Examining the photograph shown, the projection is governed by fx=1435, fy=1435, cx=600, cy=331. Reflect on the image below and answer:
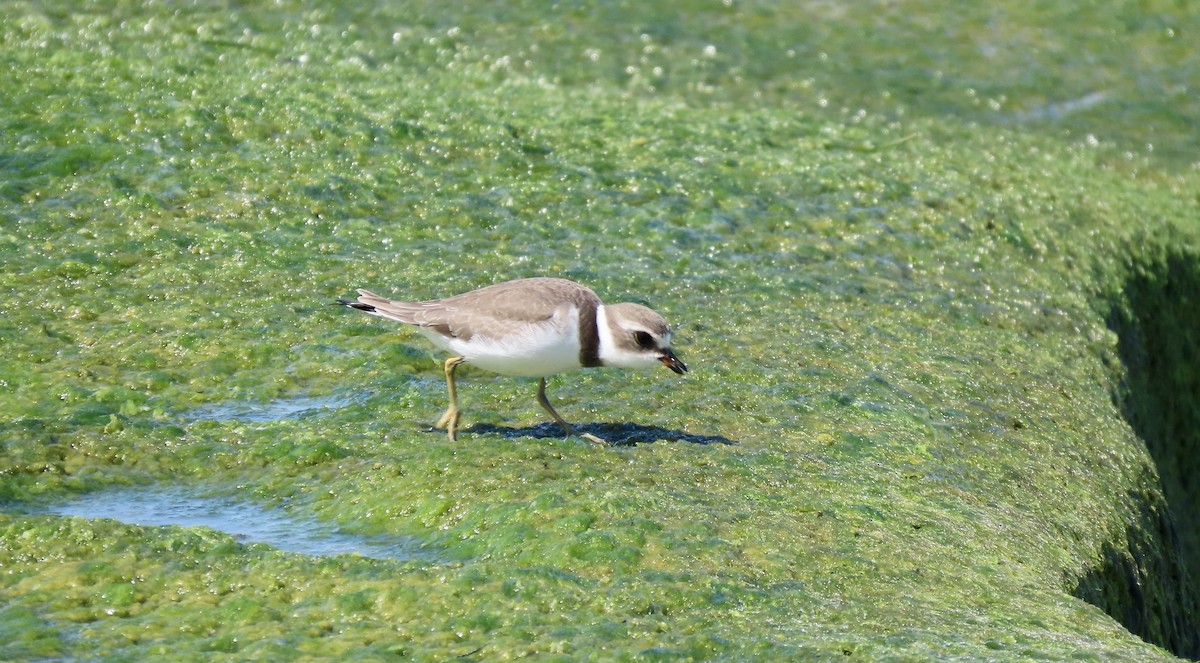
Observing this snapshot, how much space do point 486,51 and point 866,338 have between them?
6579mm

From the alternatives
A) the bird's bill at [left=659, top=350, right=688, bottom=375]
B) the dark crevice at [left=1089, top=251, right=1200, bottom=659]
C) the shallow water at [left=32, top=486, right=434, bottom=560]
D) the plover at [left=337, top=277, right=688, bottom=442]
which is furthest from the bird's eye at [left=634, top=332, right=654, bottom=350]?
the dark crevice at [left=1089, top=251, right=1200, bottom=659]

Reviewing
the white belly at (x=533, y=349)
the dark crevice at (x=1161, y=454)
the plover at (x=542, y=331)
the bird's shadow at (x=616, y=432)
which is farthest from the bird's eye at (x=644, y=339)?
the dark crevice at (x=1161, y=454)

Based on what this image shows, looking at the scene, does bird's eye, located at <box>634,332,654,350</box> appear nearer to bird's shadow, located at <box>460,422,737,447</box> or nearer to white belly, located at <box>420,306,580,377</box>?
white belly, located at <box>420,306,580,377</box>

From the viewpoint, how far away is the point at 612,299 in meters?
8.82

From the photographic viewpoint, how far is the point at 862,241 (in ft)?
34.0

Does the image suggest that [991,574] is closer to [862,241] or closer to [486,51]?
[862,241]

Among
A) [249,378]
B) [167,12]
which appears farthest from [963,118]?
[249,378]

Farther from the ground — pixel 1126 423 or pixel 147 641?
pixel 147 641

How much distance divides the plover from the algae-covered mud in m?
0.40

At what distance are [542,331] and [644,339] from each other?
0.52 m

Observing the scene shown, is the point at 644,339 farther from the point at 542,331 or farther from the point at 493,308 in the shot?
the point at 493,308

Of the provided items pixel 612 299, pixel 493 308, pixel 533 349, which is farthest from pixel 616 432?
pixel 612 299

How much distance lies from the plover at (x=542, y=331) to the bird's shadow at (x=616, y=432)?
0.43 ft

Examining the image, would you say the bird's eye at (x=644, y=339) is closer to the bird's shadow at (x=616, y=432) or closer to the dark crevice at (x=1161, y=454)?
the bird's shadow at (x=616, y=432)
